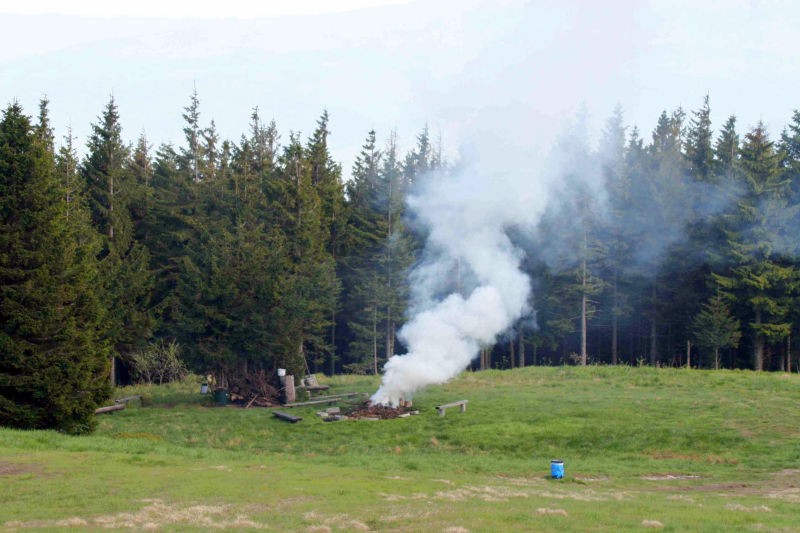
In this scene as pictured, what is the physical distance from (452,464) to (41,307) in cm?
1643

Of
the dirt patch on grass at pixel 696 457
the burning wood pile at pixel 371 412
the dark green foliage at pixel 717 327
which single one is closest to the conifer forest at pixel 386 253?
the dark green foliage at pixel 717 327

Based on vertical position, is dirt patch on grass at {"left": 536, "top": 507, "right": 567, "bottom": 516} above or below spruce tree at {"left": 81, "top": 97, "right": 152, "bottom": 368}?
below

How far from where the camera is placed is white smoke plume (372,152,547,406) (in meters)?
35.3

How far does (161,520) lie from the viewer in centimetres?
1351

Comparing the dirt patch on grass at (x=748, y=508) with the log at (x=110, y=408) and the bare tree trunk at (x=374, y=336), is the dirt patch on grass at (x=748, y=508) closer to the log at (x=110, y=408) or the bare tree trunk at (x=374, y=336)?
the log at (x=110, y=408)

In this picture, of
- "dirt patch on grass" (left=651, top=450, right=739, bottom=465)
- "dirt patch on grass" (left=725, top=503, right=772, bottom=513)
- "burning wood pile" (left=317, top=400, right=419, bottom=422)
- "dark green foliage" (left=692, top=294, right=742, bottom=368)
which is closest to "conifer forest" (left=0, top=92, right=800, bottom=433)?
"dark green foliage" (left=692, top=294, right=742, bottom=368)

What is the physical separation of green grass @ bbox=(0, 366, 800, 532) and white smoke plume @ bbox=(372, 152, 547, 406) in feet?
6.91

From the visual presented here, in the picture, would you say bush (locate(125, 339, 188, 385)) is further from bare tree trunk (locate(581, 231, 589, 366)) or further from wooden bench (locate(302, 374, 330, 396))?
bare tree trunk (locate(581, 231, 589, 366))

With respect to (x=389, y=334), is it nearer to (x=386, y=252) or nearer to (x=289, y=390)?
(x=386, y=252)

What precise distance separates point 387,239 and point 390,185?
4913 mm

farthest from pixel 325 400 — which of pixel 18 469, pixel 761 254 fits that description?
pixel 761 254

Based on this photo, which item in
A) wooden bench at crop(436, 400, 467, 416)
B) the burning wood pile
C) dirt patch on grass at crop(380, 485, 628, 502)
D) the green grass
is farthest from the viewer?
the burning wood pile

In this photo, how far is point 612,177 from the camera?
57062mm

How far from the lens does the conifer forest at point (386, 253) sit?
43.6m
